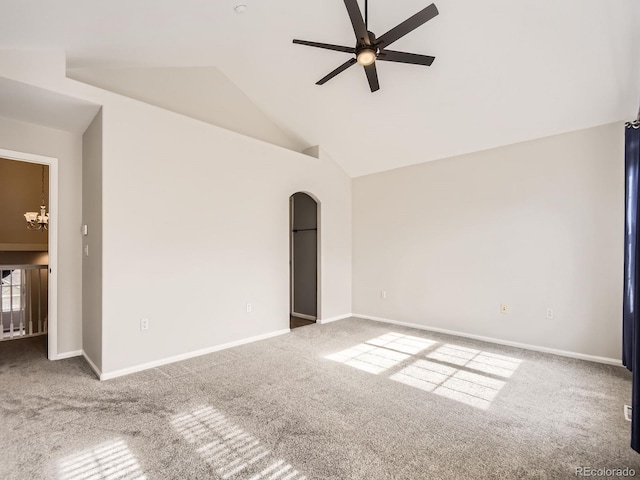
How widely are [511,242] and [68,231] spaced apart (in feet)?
17.2

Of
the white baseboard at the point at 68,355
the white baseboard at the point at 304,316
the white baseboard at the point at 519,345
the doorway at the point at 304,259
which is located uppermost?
the doorway at the point at 304,259

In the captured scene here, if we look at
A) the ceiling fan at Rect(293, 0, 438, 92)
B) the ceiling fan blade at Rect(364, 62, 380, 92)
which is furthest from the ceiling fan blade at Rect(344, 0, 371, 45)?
the ceiling fan blade at Rect(364, 62, 380, 92)

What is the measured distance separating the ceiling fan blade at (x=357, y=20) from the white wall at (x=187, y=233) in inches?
88.1

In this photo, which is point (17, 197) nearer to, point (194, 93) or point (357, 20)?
point (194, 93)

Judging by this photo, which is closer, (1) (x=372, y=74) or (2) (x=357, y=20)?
(2) (x=357, y=20)

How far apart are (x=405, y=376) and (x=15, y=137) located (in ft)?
15.0

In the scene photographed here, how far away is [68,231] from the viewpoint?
3.64m

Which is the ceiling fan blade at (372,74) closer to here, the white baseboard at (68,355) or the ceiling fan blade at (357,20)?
the ceiling fan blade at (357,20)

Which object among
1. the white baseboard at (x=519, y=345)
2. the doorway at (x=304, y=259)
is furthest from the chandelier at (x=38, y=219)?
the white baseboard at (x=519, y=345)

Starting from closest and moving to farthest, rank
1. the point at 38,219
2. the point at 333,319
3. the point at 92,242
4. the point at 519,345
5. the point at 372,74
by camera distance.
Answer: the point at 372,74 < the point at 92,242 < the point at 519,345 < the point at 333,319 < the point at 38,219

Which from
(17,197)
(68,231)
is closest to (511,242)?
(68,231)

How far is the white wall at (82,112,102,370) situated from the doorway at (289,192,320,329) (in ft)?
9.08

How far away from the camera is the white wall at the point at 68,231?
11.7ft

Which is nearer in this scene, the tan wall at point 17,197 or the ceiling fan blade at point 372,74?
the ceiling fan blade at point 372,74
